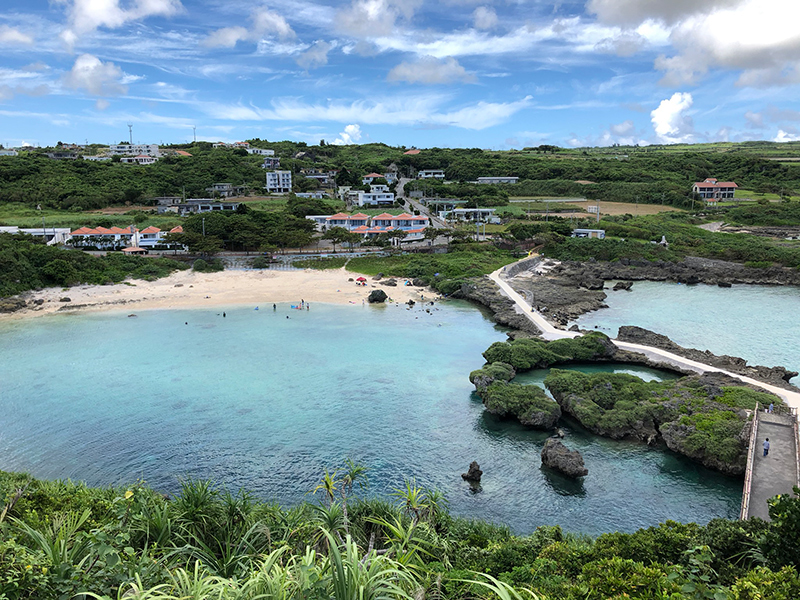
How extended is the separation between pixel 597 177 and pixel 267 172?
70475 millimetres

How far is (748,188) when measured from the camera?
4250 inches

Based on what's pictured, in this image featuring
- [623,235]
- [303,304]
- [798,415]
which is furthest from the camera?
[623,235]

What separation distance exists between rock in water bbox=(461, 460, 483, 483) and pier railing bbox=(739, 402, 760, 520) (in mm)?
8584

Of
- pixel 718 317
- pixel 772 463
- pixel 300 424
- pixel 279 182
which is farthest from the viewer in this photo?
pixel 279 182

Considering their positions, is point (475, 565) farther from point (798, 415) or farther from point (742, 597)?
point (798, 415)

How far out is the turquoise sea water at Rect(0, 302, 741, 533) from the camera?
19.4 meters

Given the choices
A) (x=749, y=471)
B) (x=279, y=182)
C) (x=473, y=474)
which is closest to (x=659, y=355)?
(x=749, y=471)

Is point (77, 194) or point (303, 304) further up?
point (77, 194)

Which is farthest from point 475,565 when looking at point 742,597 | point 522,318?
point 522,318

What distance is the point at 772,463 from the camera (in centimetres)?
1844

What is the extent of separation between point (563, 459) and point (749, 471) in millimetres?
6172

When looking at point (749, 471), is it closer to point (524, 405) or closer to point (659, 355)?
point (524, 405)

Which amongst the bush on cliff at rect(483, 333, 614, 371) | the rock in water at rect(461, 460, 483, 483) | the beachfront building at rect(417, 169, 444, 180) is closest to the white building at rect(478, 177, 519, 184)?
the beachfront building at rect(417, 169, 444, 180)

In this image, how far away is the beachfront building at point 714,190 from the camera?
100 m
